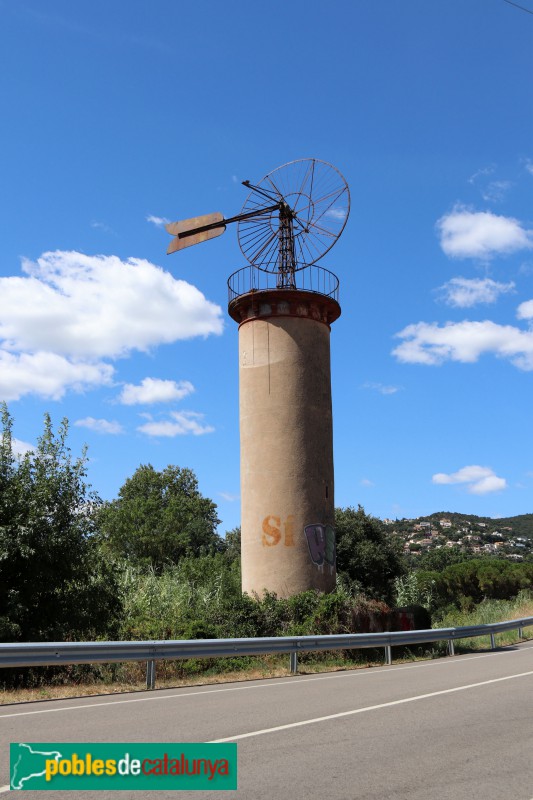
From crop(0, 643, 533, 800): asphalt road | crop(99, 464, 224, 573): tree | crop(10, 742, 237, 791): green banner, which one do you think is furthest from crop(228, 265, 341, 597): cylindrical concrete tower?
crop(99, 464, 224, 573): tree

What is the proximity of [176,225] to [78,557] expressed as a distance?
13278 millimetres

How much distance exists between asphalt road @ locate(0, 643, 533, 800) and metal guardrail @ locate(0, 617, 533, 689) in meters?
0.61

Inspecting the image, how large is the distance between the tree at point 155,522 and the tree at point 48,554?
3309cm

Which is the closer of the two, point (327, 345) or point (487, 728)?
point (487, 728)

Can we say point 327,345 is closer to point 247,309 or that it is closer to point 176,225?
point 247,309

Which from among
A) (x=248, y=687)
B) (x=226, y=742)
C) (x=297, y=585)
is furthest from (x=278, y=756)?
(x=297, y=585)

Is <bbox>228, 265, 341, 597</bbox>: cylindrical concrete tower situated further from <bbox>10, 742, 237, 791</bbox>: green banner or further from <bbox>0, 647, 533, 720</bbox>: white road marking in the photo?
<bbox>10, 742, 237, 791</bbox>: green banner

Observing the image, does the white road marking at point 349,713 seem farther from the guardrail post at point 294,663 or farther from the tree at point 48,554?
the tree at point 48,554

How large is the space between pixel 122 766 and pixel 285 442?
664 inches

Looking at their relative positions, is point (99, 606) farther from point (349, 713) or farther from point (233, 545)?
point (233, 545)

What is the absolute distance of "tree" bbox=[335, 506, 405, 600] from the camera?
43281mm

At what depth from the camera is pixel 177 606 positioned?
2173 cm

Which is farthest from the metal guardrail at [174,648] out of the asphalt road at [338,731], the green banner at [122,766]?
the green banner at [122,766]

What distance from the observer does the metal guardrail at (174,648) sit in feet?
34.0
